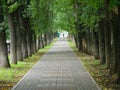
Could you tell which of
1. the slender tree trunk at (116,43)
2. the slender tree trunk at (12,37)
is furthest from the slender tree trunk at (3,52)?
the slender tree trunk at (116,43)

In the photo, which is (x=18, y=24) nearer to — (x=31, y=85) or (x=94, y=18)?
(x=94, y=18)

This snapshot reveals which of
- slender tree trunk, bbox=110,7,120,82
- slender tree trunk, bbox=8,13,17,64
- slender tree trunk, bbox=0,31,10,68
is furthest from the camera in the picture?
slender tree trunk, bbox=8,13,17,64

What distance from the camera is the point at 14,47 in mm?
28328

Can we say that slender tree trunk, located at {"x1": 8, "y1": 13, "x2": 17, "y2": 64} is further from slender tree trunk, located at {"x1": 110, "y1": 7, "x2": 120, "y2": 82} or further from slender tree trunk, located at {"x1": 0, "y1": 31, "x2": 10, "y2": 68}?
slender tree trunk, located at {"x1": 110, "y1": 7, "x2": 120, "y2": 82}

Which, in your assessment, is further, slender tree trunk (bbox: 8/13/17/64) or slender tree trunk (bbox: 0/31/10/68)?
slender tree trunk (bbox: 8/13/17/64)

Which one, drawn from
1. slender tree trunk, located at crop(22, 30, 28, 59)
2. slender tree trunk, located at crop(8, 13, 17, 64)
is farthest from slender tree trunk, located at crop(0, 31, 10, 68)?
slender tree trunk, located at crop(22, 30, 28, 59)

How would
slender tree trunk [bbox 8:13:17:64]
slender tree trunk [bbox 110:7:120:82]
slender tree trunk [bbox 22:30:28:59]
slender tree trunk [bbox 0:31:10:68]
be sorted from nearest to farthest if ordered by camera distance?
slender tree trunk [bbox 110:7:120:82]
slender tree trunk [bbox 0:31:10:68]
slender tree trunk [bbox 8:13:17:64]
slender tree trunk [bbox 22:30:28:59]

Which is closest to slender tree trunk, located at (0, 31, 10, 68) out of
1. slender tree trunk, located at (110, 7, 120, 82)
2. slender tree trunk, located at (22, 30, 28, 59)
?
slender tree trunk, located at (110, 7, 120, 82)

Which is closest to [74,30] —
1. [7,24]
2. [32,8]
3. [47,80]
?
[32,8]

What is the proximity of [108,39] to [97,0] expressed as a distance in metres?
7.48

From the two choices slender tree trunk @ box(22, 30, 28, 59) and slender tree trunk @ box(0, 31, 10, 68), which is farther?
slender tree trunk @ box(22, 30, 28, 59)

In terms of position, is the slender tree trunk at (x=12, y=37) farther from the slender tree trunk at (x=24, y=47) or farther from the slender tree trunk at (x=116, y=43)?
the slender tree trunk at (x=116, y=43)

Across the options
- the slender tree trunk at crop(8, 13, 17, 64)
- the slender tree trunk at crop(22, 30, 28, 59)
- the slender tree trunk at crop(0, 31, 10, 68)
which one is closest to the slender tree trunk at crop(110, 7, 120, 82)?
the slender tree trunk at crop(0, 31, 10, 68)

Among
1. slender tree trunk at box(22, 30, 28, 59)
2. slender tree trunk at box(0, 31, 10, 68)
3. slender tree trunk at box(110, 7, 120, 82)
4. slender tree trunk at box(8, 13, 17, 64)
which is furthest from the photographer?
slender tree trunk at box(22, 30, 28, 59)
